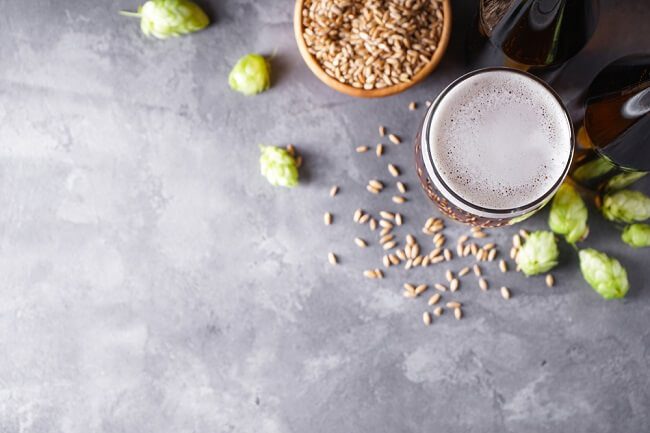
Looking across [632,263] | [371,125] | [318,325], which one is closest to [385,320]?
[318,325]

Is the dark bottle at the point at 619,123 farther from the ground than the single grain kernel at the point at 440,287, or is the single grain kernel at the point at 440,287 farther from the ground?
the dark bottle at the point at 619,123

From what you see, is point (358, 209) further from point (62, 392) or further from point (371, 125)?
point (62, 392)

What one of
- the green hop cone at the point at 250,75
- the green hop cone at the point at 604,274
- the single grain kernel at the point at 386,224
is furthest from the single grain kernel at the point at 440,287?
the green hop cone at the point at 250,75

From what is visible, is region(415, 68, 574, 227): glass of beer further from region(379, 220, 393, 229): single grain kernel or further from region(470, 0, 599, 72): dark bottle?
region(379, 220, 393, 229): single grain kernel

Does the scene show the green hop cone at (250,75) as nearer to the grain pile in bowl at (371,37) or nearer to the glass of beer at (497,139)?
the grain pile in bowl at (371,37)

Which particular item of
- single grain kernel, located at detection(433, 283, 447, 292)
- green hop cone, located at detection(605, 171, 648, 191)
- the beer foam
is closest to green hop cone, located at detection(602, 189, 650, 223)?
green hop cone, located at detection(605, 171, 648, 191)

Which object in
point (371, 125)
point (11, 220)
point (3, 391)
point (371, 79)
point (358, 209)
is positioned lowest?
point (3, 391)

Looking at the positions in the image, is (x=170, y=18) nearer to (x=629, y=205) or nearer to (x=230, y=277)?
(x=230, y=277)
